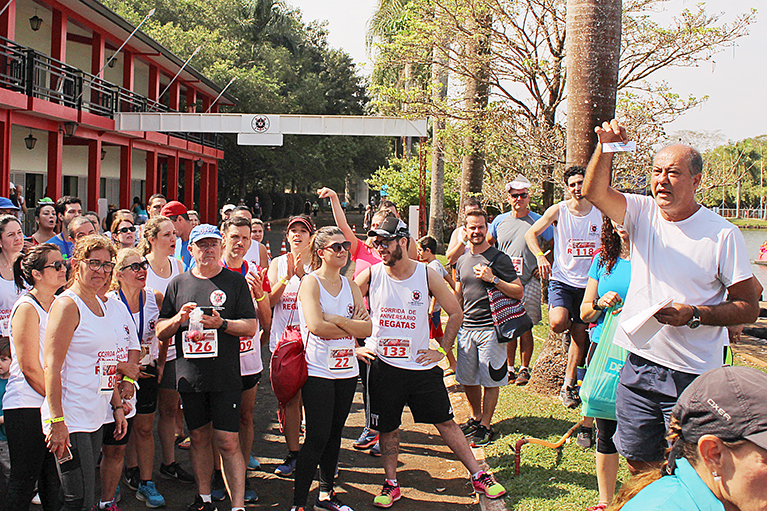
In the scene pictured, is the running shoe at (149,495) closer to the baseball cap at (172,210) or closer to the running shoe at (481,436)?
the running shoe at (481,436)

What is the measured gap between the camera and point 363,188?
332 ft

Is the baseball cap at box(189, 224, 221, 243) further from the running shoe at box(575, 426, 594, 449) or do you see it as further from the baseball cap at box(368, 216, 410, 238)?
the running shoe at box(575, 426, 594, 449)

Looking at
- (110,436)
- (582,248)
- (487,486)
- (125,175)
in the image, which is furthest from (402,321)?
(125,175)

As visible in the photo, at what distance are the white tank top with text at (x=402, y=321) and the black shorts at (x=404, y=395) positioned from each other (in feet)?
0.21

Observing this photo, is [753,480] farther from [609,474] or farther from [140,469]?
[140,469]

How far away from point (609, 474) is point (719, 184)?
8.68m

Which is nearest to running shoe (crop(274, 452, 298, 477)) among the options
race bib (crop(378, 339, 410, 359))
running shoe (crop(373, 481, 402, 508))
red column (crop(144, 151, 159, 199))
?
running shoe (crop(373, 481, 402, 508))

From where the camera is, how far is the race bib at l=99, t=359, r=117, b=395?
4.04m

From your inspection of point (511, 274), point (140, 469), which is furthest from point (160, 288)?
point (511, 274)

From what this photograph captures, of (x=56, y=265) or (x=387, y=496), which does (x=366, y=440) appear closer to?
(x=387, y=496)

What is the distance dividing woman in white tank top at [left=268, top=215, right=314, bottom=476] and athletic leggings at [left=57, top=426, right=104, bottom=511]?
180cm

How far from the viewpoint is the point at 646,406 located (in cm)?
357

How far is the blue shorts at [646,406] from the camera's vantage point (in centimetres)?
349

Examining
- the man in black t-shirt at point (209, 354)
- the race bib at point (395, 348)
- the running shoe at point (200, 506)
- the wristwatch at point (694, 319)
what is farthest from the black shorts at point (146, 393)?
the wristwatch at point (694, 319)
